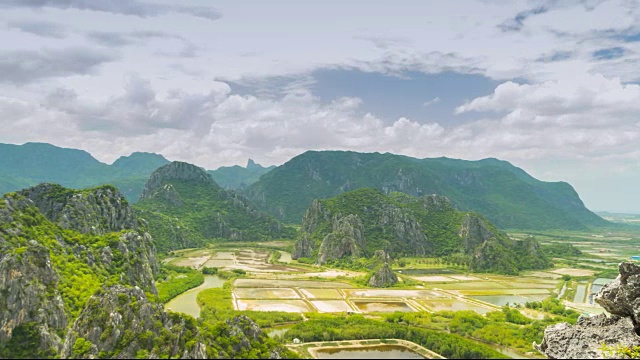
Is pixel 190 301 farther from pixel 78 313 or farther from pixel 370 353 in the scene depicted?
pixel 370 353

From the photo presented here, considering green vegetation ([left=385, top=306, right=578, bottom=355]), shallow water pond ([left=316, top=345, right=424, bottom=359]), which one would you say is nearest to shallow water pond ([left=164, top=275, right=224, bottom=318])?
shallow water pond ([left=316, top=345, right=424, bottom=359])

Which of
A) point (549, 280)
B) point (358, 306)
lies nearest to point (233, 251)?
point (358, 306)

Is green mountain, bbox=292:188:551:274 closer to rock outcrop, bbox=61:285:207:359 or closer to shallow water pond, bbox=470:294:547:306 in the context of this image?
shallow water pond, bbox=470:294:547:306

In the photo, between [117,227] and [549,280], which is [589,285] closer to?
[549,280]

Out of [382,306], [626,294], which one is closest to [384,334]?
[382,306]

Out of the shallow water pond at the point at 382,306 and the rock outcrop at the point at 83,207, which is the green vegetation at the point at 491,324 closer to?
the shallow water pond at the point at 382,306
